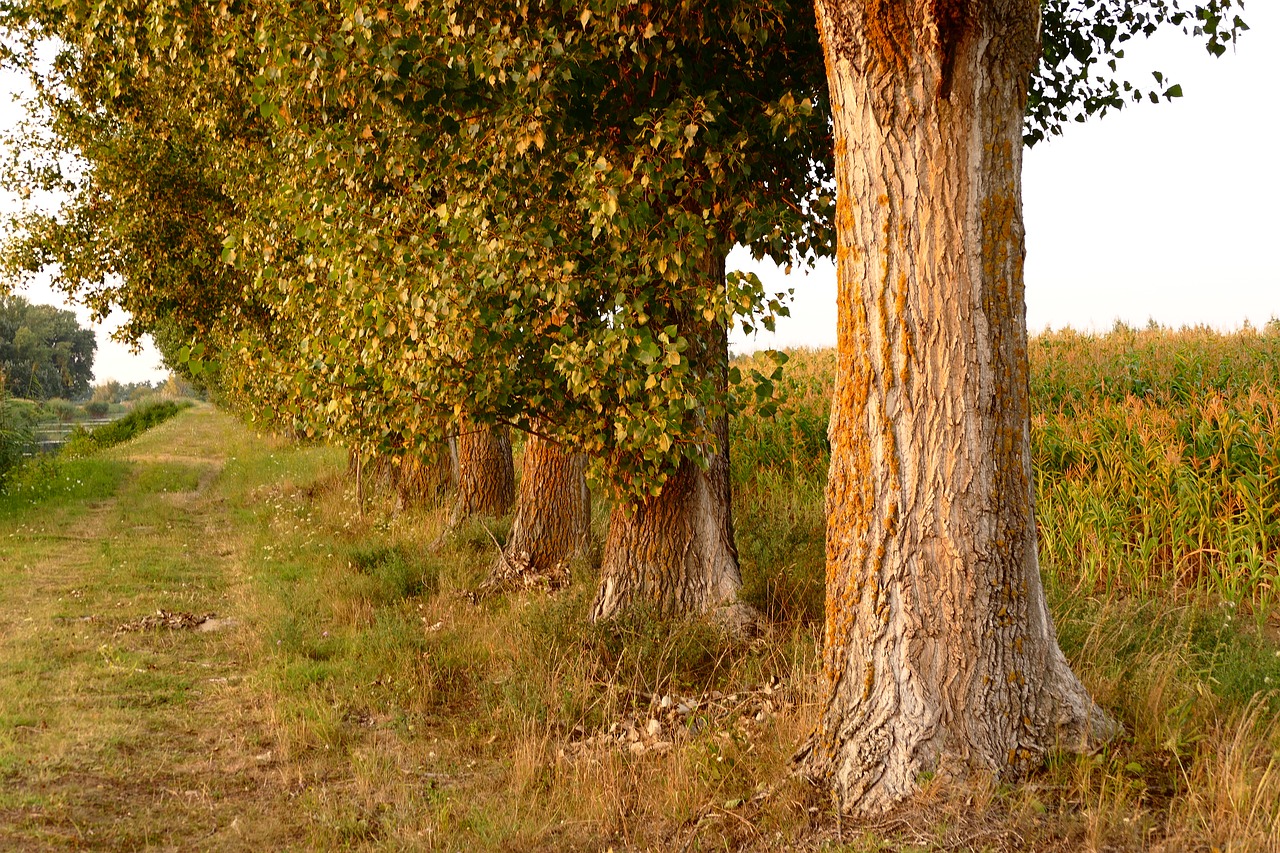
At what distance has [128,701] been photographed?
7766 mm

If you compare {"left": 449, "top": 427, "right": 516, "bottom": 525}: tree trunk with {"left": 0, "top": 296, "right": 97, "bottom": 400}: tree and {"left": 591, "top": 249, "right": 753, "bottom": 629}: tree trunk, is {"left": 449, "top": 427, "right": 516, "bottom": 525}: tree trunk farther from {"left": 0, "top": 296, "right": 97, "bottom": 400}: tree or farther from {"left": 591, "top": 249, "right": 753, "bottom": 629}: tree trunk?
{"left": 0, "top": 296, "right": 97, "bottom": 400}: tree

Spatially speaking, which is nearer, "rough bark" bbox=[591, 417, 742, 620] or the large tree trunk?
the large tree trunk

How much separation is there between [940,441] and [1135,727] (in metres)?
1.92

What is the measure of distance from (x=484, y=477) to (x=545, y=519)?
286 cm

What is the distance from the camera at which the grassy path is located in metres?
5.65

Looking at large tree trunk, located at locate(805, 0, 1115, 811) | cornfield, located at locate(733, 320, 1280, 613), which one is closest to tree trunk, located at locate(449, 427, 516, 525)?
cornfield, located at locate(733, 320, 1280, 613)

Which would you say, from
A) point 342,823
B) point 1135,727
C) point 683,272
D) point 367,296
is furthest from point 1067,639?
point 367,296

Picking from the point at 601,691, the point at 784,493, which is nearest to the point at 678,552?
the point at 601,691

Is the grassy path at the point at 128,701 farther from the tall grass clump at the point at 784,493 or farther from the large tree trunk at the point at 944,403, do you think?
the tall grass clump at the point at 784,493

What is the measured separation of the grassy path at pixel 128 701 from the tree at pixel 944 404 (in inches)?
142

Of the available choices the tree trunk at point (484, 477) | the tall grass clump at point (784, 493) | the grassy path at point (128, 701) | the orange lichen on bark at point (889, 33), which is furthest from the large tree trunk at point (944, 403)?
the tree trunk at point (484, 477)

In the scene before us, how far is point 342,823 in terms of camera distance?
5.48m

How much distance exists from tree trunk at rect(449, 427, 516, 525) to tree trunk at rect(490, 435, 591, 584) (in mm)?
2488

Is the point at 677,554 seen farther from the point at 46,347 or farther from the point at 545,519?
the point at 46,347
